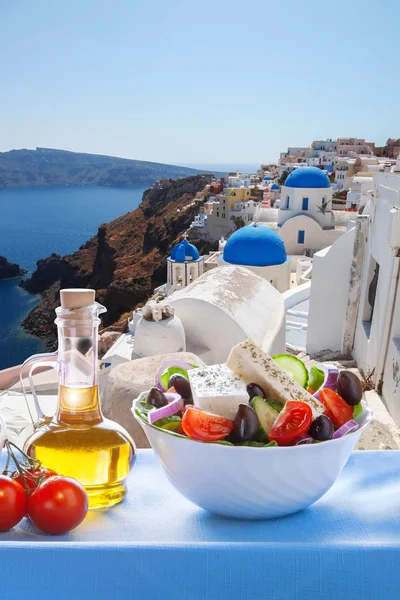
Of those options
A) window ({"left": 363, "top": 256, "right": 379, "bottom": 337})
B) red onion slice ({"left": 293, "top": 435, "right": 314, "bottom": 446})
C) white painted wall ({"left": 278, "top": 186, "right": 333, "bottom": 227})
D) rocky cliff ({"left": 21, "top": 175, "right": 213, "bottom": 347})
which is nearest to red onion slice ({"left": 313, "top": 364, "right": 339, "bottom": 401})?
red onion slice ({"left": 293, "top": 435, "right": 314, "bottom": 446})

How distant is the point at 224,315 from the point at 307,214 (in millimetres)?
15898

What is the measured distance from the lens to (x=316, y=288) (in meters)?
7.59

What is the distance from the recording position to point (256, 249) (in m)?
12.7

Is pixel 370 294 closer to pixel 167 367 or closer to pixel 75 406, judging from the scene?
pixel 167 367

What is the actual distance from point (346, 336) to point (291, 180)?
44.8 ft

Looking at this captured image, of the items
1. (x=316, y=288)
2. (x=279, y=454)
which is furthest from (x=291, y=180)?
(x=279, y=454)

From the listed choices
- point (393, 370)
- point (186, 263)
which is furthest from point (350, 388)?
point (186, 263)

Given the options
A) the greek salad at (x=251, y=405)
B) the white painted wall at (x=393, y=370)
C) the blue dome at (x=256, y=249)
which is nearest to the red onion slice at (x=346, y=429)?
the greek salad at (x=251, y=405)

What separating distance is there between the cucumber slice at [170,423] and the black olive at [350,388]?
0.33m

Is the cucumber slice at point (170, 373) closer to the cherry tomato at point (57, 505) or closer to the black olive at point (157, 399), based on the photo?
the black olive at point (157, 399)

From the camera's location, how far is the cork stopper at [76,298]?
3.33 ft

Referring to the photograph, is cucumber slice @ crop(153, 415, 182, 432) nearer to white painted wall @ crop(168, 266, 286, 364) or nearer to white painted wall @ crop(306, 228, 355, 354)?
white painted wall @ crop(168, 266, 286, 364)

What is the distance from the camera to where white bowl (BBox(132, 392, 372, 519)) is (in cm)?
86

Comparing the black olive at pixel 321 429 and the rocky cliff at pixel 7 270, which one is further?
the rocky cliff at pixel 7 270
